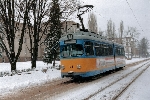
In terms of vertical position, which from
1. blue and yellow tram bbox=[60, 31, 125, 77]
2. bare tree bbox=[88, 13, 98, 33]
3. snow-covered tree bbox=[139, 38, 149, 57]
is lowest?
blue and yellow tram bbox=[60, 31, 125, 77]

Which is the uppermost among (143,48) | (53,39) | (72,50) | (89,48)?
(143,48)

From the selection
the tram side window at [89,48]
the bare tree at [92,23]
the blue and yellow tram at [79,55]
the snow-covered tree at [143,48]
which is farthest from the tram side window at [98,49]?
the snow-covered tree at [143,48]

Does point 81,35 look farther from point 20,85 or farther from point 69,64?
point 20,85

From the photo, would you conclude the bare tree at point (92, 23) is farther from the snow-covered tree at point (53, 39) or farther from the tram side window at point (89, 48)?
the tram side window at point (89, 48)

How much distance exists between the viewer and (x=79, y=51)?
17.1m

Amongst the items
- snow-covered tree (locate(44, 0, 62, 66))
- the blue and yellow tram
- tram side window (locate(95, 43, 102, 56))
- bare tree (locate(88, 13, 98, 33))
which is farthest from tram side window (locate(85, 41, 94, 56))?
bare tree (locate(88, 13, 98, 33))

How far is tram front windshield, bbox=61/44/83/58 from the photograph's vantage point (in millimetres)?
17047

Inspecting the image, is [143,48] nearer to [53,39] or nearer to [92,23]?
[92,23]

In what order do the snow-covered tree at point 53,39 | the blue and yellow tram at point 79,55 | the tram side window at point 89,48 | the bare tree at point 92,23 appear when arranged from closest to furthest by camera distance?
the blue and yellow tram at point 79,55, the tram side window at point 89,48, the snow-covered tree at point 53,39, the bare tree at point 92,23

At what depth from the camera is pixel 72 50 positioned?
1731cm

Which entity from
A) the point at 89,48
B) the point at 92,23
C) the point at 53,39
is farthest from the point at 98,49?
the point at 92,23

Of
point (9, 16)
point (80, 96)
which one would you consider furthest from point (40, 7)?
point (80, 96)

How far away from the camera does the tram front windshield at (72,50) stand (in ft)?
55.9

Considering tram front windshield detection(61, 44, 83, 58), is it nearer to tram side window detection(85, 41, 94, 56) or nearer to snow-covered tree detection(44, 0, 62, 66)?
tram side window detection(85, 41, 94, 56)
